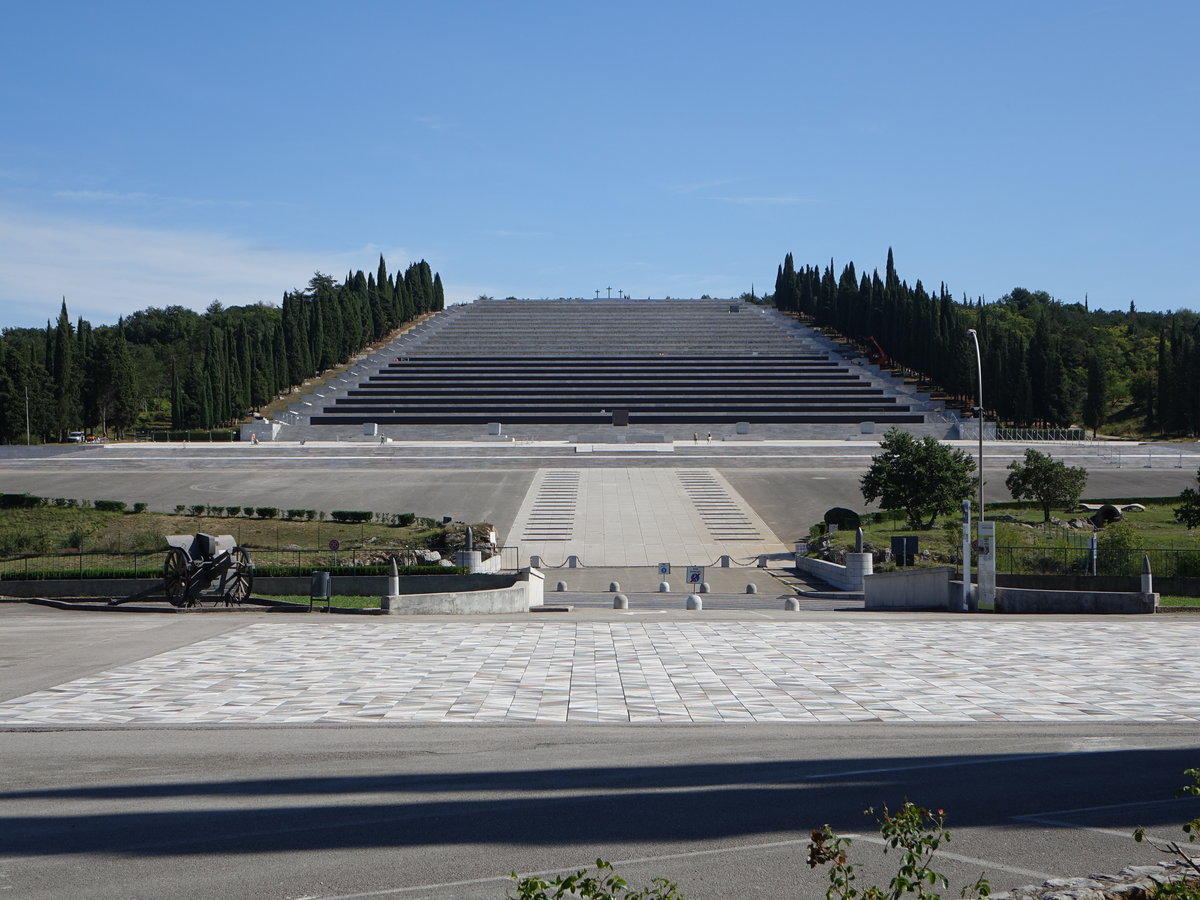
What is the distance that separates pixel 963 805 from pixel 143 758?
6.91 m

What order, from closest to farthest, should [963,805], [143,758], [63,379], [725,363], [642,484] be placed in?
[963,805]
[143,758]
[642,484]
[63,379]
[725,363]

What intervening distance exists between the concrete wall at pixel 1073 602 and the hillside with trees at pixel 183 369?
61159mm

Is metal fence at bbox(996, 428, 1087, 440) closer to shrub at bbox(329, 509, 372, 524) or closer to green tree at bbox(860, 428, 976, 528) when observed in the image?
green tree at bbox(860, 428, 976, 528)

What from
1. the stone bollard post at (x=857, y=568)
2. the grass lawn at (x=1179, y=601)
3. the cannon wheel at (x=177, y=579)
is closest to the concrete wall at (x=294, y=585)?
the cannon wheel at (x=177, y=579)

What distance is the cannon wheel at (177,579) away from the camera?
72.1 feet

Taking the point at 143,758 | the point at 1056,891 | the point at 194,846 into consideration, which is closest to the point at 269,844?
the point at 194,846

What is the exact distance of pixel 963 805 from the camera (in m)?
7.65

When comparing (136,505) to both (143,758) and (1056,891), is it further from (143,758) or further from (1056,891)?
(1056,891)

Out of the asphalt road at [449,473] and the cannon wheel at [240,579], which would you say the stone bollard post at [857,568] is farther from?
the cannon wheel at [240,579]

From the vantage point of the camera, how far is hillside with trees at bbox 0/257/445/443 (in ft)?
228

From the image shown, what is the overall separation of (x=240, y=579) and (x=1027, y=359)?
2709 inches

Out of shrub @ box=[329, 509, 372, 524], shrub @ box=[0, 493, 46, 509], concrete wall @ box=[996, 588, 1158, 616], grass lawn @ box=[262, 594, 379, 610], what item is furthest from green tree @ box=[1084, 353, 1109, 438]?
shrub @ box=[0, 493, 46, 509]

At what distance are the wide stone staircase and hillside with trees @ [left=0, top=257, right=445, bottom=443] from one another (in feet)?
10.6

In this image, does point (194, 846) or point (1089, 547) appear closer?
point (194, 846)
